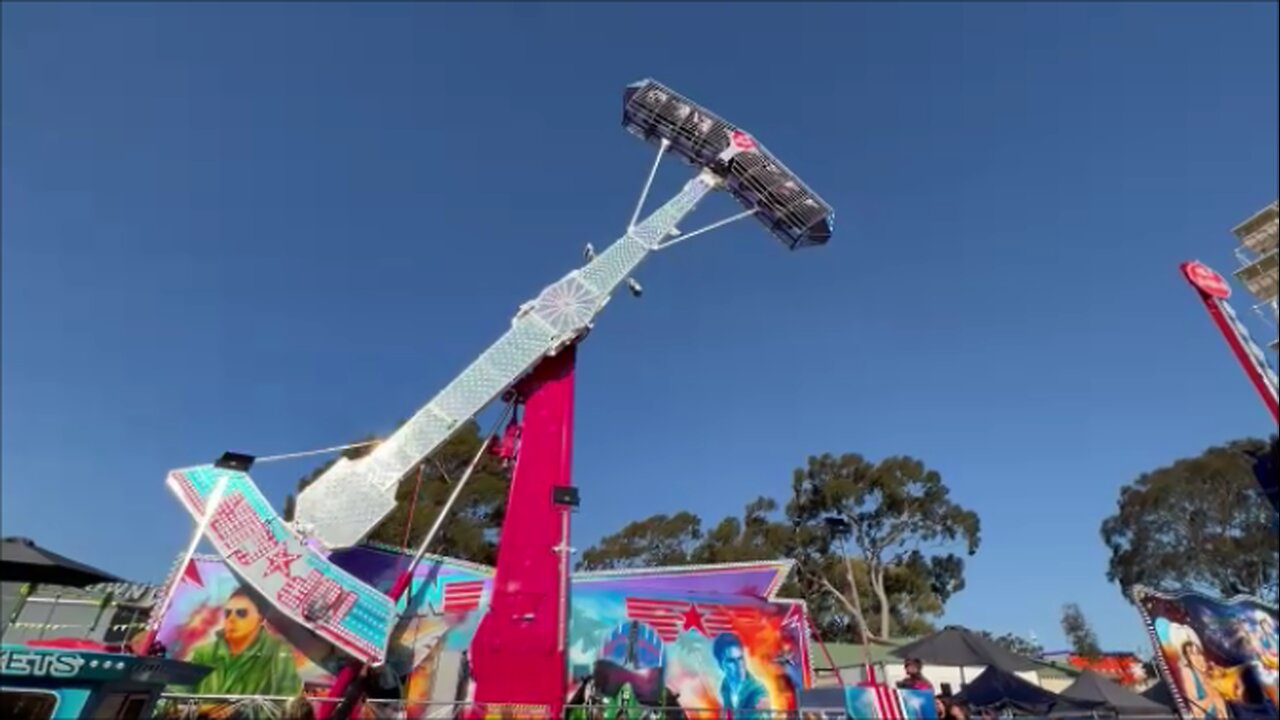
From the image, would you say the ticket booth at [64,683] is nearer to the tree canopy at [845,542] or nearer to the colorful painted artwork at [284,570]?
the colorful painted artwork at [284,570]

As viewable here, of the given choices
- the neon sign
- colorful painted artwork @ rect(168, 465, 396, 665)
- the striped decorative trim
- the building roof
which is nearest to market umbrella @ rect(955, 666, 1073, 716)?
the striped decorative trim

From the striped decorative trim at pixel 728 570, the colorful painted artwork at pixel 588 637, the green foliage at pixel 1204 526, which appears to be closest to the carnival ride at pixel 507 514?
the colorful painted artwork at pixel 588 637

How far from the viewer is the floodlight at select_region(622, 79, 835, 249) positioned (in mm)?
18391

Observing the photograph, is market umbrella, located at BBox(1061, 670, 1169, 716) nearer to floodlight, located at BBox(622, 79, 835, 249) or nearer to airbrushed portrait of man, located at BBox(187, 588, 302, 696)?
floodlight, located at BBox(622, 79, 835, 249)

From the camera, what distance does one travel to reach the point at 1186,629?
17875mm

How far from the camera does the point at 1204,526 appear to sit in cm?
4206

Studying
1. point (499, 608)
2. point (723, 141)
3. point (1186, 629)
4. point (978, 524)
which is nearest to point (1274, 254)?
point (1186, 629)

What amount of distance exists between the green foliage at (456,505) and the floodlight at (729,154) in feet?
50.5

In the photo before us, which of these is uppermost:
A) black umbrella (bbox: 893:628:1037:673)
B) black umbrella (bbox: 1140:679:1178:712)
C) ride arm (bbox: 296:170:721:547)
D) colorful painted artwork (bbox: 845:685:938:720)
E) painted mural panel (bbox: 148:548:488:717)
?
ride arm (bbox: 296:170:721:547)

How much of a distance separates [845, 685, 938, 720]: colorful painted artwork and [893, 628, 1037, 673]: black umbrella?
6.59m

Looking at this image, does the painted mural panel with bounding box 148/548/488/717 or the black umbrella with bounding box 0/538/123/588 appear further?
the painted mural panel with bounding box 148/548/488/717

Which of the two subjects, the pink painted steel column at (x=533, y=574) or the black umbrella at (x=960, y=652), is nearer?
the pink painted steel column at (x=533, y=574)

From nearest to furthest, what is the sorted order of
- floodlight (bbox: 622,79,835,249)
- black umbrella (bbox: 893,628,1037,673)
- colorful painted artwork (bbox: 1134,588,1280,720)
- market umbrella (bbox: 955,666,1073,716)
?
1. market umbrella (bbox: 955,666,1073,716)
2. black umbrella (bbox: 893,628,1037,673)
3. colorful painted artwork (bbox: 1134,588,1280,720)
4. floodlight (bbox: 622,79,835,249)

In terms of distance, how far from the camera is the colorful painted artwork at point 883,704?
10.5 metres
